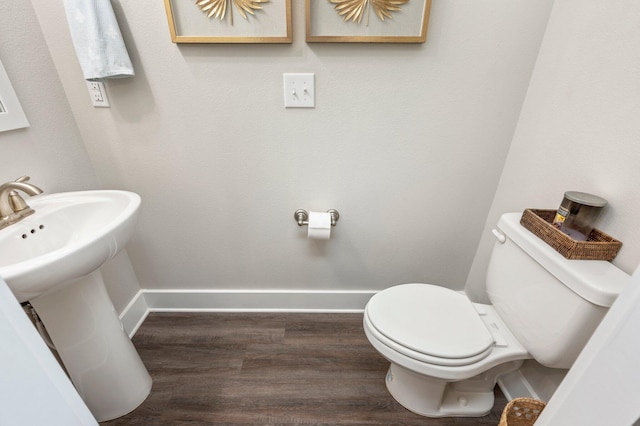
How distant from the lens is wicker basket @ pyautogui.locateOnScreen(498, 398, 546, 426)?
2.89 ft

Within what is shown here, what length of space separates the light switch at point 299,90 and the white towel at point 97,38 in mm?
550

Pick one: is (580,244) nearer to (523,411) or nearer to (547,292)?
(547,292)

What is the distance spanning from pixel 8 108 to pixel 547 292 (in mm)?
1738

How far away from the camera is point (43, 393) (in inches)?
21.8

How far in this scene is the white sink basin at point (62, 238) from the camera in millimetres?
600

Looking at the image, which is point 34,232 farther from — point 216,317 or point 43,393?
point 216,317

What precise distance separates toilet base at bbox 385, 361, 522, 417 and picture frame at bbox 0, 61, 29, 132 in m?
1.56

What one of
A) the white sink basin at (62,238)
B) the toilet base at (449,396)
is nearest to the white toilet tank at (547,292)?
the toilet base at (449,396)

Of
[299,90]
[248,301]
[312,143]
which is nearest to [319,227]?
[312,143]

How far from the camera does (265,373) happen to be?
4.06 feet

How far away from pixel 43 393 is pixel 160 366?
81cm

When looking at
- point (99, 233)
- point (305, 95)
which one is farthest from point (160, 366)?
point (305, 95)

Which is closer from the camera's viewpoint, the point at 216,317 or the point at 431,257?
the point at 431,257

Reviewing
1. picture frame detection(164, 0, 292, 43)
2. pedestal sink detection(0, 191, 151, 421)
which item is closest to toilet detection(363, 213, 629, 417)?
pedestal sink detection(0, 191, 151, 421)
